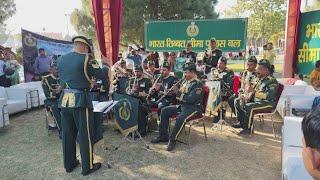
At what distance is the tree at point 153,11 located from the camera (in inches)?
782

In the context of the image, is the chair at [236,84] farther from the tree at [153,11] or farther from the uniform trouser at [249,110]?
the tree at [153,11]

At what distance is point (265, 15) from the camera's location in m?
24.5

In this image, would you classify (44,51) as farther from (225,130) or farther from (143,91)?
(225,130)

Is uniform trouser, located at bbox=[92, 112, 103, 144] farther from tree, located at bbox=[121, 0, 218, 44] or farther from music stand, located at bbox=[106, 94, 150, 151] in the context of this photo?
tree, located at bbox=[121, 0, 218, 44]

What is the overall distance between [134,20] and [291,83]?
13206 mm

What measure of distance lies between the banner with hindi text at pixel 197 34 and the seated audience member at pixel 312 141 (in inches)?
364

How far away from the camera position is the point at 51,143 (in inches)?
242

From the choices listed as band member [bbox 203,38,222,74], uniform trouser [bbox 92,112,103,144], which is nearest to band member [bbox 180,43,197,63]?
band member [bbox 203,38,222,74]

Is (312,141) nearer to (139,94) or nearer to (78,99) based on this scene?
(78,99)

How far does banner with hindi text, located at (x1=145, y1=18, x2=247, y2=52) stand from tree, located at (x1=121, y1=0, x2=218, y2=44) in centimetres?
869

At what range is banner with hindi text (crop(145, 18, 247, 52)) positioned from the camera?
33.2ft

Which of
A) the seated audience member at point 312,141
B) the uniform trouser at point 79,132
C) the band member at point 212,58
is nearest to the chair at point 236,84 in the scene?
the band member at point 212,58

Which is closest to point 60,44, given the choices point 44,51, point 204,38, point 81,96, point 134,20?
point 44,51

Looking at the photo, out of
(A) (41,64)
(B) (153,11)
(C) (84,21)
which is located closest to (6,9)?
(C) (84,21)
